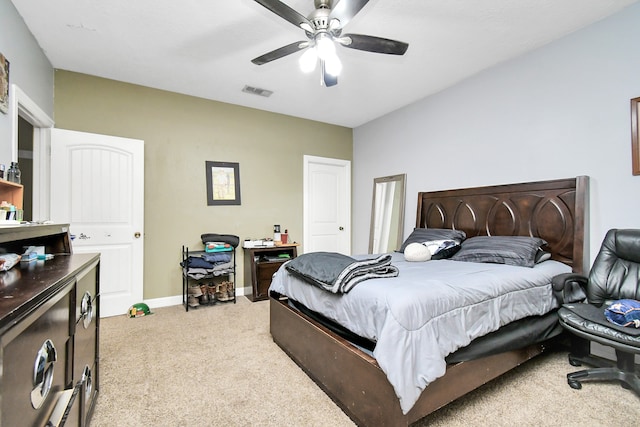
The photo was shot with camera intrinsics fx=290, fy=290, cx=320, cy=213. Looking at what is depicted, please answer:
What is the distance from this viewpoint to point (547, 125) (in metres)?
2.67

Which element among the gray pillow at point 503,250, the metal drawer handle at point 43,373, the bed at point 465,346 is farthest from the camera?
the gray pillow at point 503,250

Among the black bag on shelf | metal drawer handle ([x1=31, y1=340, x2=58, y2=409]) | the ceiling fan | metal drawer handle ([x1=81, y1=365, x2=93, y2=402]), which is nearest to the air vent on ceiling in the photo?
the ceiling fan

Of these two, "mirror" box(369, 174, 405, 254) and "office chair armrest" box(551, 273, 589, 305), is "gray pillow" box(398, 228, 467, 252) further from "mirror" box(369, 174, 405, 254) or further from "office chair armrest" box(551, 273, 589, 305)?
"office chair armrest" box(551, 273, 589, 305)

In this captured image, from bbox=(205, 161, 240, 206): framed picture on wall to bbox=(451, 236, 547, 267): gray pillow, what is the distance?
2.88 m

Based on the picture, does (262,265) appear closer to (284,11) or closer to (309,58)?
(309,58)

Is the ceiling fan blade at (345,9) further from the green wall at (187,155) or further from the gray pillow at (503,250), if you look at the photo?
the green wall at (187,155)

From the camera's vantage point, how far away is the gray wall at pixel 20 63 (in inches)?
80.2

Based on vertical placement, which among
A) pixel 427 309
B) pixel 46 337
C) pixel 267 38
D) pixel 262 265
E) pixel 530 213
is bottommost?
pixel 262 265

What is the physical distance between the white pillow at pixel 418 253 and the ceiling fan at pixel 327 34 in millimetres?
1689

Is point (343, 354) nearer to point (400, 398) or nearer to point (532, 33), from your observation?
point (400, 398)

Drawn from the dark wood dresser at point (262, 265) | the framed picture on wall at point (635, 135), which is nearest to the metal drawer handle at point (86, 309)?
the dark wood dresser at point (262, 265)

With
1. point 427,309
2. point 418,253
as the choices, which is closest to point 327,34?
point 427,309

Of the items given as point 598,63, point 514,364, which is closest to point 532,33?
point 598,63

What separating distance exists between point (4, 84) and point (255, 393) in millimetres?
2699
